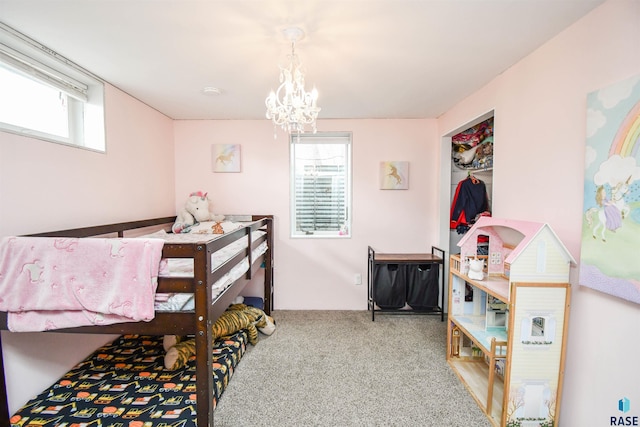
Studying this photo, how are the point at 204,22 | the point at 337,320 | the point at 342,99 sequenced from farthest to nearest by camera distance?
1. the point at 337,320
2. the point at 342,99
3. the point at 204,22

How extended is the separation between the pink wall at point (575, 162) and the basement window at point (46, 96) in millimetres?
2861

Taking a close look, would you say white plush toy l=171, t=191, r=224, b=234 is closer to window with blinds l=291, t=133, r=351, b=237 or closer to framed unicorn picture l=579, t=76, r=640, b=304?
window with blinds l=291, t=133, r=351, b=237

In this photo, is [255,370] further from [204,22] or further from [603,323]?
[204,22]

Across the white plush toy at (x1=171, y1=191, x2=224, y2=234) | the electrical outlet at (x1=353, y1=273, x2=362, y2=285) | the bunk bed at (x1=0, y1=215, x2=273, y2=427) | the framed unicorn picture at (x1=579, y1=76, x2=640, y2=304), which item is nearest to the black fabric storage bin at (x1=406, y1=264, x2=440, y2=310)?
the electrical outlet at (x1=353, y1=273, x2=362, y2=285)

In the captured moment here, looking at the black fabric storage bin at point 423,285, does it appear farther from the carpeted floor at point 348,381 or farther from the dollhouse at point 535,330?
the dollhouse at point 535,330

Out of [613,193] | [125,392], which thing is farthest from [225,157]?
[613,193]

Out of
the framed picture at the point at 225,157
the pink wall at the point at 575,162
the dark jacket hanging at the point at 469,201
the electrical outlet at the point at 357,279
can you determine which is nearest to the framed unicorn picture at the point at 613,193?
the pink wall at the point at 575,162

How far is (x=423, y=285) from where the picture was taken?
107 inches

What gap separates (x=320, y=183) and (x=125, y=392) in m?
2.36

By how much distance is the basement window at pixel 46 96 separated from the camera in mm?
1424

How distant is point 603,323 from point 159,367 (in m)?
2.50

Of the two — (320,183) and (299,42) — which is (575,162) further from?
(320,183)

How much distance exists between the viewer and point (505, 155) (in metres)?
1.82

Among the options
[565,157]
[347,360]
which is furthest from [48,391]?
[565,157]
